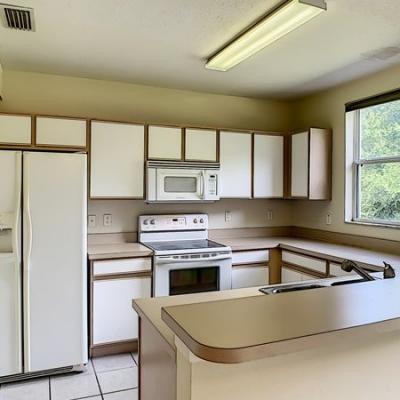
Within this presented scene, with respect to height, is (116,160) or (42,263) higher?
(116,160)

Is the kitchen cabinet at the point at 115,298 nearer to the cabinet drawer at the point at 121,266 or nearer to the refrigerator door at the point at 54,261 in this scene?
the cabinet drawer at the point at 121,266

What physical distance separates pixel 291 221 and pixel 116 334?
2370 mm

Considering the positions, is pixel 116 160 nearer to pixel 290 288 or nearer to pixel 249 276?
pixel 249 276

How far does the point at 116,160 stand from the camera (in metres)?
3.30

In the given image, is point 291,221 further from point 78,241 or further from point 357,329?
point 357,329

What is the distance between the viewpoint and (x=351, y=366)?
51.9 inches

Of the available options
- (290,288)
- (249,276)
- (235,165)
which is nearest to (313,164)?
(235,165)

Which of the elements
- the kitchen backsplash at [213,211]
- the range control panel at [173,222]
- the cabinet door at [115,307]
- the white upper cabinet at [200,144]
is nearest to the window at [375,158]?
the kitchen backsplash at [213,211]

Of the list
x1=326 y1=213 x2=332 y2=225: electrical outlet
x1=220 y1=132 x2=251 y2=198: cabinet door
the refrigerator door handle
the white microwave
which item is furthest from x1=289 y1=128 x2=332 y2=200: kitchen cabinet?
the refrigerator door handle

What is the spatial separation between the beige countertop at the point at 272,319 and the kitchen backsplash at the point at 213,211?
2.42 m

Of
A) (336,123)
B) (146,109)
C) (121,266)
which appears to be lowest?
(121,266)

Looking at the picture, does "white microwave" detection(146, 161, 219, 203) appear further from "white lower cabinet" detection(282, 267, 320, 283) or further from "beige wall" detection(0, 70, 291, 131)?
"white lower cabinet" detection(282, 267, 320, 283)

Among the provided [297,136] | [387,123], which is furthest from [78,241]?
[387,123]

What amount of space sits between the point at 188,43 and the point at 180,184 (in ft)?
4.37
